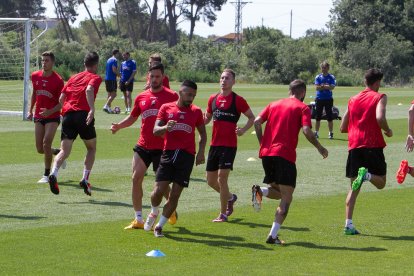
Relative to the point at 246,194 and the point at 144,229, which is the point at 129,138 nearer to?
the point at 246,194

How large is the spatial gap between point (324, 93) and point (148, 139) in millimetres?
14583

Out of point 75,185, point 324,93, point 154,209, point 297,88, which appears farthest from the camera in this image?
point 324,93

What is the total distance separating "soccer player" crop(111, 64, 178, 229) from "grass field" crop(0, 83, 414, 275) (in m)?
0.44

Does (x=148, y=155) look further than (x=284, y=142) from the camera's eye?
Yes

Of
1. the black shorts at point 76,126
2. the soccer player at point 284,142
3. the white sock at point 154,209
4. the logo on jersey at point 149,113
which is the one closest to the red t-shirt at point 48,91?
the black shorts at point 76,126

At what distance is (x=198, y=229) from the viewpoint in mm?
11984

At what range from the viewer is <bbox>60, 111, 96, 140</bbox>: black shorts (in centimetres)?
1510

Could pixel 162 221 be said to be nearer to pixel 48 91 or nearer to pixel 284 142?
pixel 284 142

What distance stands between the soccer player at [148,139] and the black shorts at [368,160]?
90.4 inches

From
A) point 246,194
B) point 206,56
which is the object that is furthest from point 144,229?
point 206,56

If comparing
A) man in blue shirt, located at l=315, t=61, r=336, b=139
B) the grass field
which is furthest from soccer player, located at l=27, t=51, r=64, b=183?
man in blue shirt, located at l=315, t=61, r=336, b=139

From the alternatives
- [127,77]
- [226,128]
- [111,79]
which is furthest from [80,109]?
[111,79]

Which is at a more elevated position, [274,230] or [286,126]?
[286,126]

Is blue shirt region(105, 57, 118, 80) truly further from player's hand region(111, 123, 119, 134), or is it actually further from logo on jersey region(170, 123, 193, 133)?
logo on jersey region(170, 123, 193, 133)
